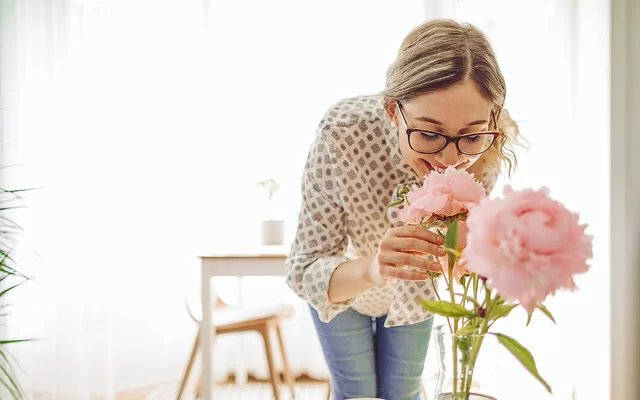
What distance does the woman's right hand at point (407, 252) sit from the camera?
0.69m

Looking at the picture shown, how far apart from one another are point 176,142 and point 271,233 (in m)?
0.85

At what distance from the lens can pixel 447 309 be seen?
19.7 inches

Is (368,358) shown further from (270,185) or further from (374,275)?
(270,185)

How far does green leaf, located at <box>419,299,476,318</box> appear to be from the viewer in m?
0.50

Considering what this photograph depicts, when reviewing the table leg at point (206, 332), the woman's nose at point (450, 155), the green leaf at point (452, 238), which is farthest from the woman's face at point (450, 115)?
the table leg at point (206, 332)

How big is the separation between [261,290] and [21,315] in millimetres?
1355

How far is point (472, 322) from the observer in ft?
1.71

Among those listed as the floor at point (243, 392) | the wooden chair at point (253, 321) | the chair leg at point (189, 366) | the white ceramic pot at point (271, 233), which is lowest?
the floor at point (243, 392)

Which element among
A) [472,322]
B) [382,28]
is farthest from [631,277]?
[472,322]

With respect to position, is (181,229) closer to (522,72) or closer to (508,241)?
(522,72)

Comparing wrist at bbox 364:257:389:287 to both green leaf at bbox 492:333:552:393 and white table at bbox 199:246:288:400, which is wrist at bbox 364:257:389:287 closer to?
green leaf at bbox 492:333:552:393

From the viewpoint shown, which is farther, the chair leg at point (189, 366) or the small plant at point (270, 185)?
the small plant at point (270, 185)

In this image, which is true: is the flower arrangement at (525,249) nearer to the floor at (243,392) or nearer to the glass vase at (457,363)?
the glass vase at (457,363)

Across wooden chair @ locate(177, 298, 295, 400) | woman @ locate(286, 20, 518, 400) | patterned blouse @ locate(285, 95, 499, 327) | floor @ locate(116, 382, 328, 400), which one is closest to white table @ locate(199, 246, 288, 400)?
wooden chair @ locate(177, 298, 295, 400)
